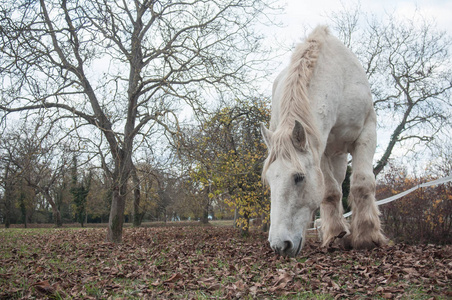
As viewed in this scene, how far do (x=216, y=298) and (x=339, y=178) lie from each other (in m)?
3.41

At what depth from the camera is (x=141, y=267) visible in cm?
402

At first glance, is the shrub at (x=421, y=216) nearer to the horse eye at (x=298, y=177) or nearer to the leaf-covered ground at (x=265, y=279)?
the leaf-covered ground at (x=265, y=279)

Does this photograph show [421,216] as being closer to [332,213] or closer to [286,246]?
[332,213]

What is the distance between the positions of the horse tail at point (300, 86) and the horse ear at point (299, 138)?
0.19m

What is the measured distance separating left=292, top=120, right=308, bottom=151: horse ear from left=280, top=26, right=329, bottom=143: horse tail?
195 mm

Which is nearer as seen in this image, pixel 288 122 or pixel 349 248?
pixel 288 122

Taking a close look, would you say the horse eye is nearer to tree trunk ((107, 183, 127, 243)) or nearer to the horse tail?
the horse tail

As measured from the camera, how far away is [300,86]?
379cm

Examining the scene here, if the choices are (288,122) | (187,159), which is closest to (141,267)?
(288,122)

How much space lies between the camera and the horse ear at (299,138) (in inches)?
128

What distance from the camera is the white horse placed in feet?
10.3

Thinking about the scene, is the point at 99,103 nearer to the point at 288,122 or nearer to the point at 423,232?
the point at 288,122

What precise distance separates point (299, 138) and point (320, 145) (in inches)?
16.7

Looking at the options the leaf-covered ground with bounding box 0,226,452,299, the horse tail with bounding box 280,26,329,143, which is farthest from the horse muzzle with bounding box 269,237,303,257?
the horse tail with bounding box 280,26,329,143
